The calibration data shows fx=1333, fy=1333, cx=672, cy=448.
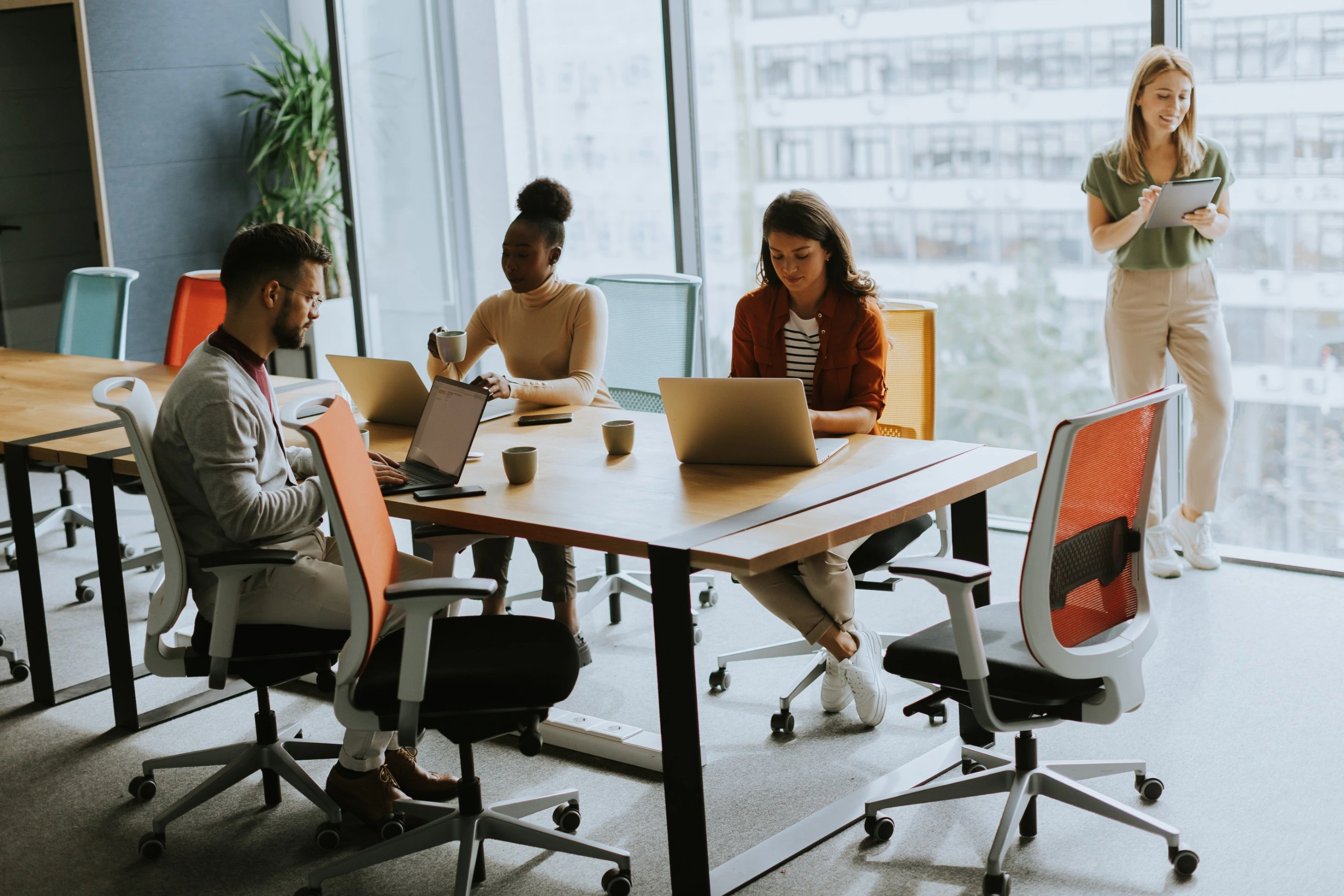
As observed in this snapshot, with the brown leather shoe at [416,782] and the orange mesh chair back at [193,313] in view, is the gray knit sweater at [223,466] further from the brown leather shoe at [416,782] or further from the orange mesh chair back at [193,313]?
the orange mesh chair back at [193,313]

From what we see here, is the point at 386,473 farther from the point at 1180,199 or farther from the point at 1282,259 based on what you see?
the point at 1282,259

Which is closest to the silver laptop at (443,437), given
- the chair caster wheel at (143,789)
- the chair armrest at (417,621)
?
the chair armrest at (417,621)

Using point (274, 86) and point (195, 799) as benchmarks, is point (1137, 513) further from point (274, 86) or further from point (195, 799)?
point (274, 86)

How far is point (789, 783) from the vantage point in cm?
301

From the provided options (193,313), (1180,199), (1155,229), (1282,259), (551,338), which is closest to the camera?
(551,338)

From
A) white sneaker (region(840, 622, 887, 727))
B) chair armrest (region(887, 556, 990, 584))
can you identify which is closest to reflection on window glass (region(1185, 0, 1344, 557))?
white sneaker (region(840, 622, 887, 727))

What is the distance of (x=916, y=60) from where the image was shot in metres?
4.80

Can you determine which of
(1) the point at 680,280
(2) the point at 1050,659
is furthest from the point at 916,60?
(2) the point at 1050,659

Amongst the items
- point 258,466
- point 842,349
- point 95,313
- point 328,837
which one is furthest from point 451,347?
point 95,313

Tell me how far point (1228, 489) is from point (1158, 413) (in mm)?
2289

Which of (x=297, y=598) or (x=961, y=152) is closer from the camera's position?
(x=297, y=598)

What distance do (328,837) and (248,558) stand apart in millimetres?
653

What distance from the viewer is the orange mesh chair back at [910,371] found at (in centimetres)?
362

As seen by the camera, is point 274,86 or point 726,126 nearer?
point 726,126
